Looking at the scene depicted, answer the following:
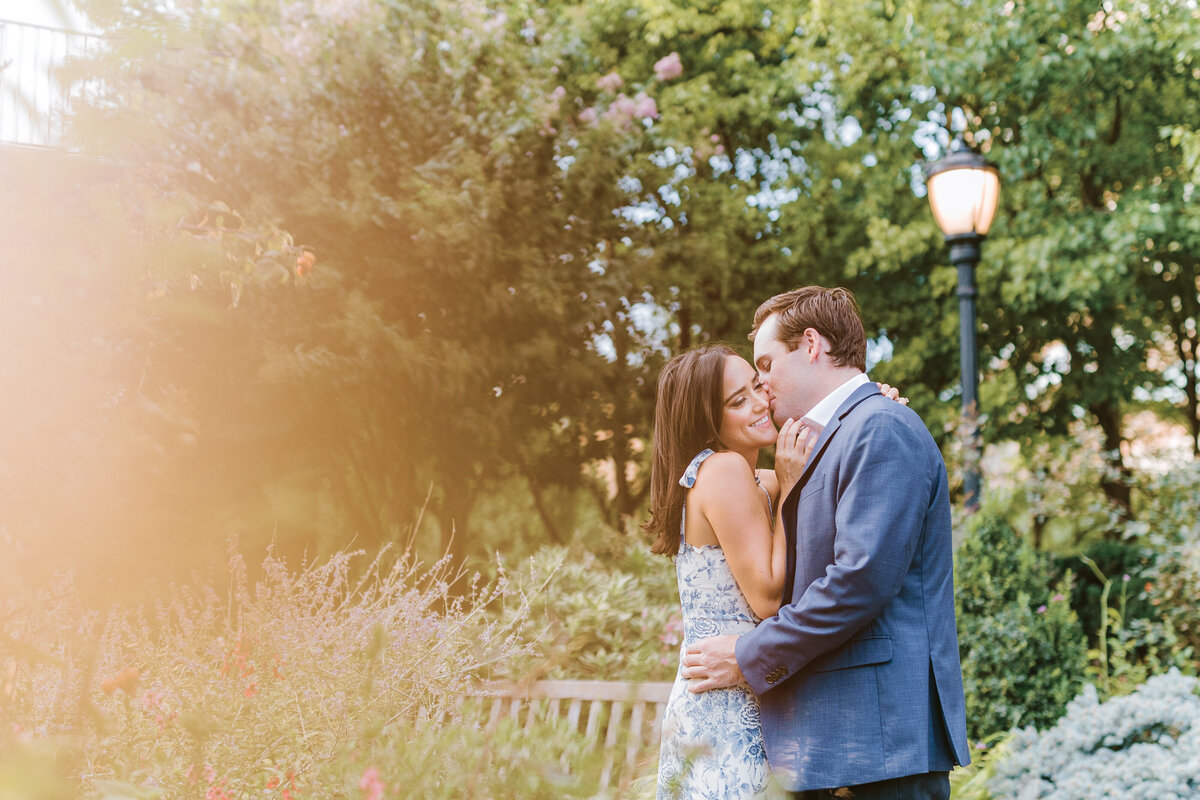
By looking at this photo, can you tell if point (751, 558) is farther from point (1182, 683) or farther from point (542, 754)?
point (1182, 683)

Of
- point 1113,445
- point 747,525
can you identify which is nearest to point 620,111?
point 747,525

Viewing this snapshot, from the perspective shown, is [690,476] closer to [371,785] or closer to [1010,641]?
[371,785]

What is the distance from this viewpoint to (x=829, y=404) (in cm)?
254

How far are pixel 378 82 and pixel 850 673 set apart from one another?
7.32m

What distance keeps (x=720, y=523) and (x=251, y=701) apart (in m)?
1.43

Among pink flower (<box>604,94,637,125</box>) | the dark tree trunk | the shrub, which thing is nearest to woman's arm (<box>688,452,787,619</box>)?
the shrub

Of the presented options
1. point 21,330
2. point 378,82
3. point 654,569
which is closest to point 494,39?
point 378,82

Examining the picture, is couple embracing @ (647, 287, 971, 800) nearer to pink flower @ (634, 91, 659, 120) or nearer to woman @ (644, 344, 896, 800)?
woman @ (644, 344, 896, 800)

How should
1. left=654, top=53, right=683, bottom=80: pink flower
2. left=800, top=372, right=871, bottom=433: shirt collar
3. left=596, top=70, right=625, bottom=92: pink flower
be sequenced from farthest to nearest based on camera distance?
left=654, top=53, right=683, bottom=80: pink flower → left=596, top=70, right=625, bottom=92: pink flower → left=800, top=372, right=871, bottom=433: shirt collar

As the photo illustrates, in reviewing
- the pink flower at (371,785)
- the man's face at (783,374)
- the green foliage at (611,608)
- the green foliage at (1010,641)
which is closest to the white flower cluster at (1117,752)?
the green foliage at (1010,641)

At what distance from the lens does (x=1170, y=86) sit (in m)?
10.4

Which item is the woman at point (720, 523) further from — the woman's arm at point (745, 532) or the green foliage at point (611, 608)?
the green foliage at point (611, 608)

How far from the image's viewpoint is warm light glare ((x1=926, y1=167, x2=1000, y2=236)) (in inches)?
241

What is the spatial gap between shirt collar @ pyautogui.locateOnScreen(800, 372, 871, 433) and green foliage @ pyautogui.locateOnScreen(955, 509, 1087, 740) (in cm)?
309
